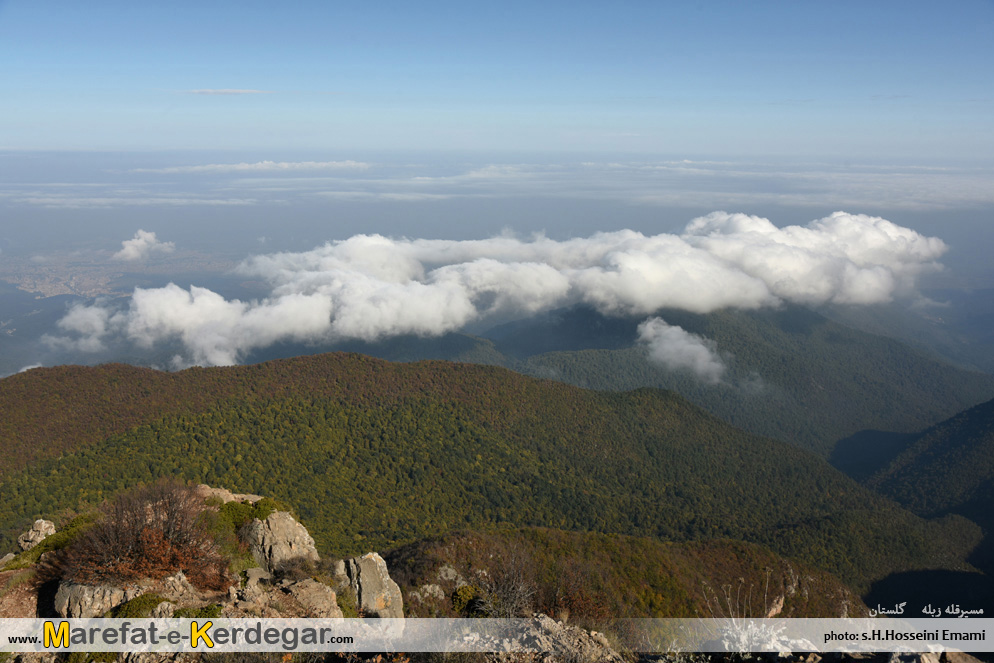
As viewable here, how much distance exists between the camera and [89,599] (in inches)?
643

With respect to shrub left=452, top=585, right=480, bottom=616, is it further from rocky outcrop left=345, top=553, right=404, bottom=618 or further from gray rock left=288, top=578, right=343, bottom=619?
gray rock left=288, top=578, right=343, bottom=619

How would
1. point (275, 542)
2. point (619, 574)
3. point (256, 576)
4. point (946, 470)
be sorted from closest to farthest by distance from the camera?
point (256, 576) < point (275, 542) < point (619, 574) < point (946, 470)

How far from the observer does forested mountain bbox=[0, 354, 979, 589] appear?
7025cm

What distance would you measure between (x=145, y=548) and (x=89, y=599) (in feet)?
6.24

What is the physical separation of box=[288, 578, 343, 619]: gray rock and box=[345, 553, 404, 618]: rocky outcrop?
304 cm

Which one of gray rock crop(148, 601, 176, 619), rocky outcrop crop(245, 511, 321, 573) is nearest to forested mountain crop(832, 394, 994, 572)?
rocky outcrop crop(245, 511, 321, 573)

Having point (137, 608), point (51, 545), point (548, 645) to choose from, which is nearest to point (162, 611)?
point (137, 608)

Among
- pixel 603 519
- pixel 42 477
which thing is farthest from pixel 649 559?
pixel 42 477

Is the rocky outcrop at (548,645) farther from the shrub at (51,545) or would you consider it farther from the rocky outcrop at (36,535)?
the rocky outcrop at (36,535)

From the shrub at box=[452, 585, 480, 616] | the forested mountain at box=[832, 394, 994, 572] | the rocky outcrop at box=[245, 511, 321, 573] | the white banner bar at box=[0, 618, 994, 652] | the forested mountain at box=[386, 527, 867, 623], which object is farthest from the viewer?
the forested mountain at box=[832, 394, 994, 572]

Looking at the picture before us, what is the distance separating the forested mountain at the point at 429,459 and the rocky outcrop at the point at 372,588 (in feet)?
120

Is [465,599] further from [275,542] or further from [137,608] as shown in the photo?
[137,608]

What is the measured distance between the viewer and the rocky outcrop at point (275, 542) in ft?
77.9

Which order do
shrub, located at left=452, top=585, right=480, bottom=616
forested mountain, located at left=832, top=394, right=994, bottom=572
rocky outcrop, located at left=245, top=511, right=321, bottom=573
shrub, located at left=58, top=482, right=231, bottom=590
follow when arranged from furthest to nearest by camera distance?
forested mountain, located at left=832, top=394, right=994, bottom=572
rocky outcrop, located at left=245, top=511, right=321, bottom=573
shrub, located at left=452, top=585, right=480, bottom=616
shrub, located at left=58, top=482, right=231, bottom=590
